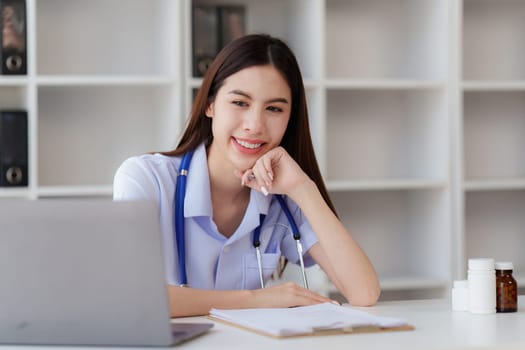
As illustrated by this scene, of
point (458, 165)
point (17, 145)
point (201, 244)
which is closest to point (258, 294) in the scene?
point (201, 244)

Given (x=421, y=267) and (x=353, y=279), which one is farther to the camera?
(x=421, y=267)

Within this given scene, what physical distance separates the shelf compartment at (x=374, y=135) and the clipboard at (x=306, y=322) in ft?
6.75

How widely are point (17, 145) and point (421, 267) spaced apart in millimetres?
1751

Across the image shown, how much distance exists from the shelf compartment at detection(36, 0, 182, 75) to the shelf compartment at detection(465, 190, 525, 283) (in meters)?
1.57

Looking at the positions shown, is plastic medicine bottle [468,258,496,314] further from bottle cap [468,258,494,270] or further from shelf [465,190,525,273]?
shelf [465,190,525,273]

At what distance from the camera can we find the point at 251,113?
7.59ft

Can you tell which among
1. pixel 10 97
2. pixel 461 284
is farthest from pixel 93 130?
pixel 461 284

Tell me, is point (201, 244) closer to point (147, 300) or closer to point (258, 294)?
point (258, 294)

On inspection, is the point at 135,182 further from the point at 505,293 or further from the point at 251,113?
the point at 505,293

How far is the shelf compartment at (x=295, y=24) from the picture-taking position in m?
3.35

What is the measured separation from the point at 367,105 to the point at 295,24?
53 centimetres

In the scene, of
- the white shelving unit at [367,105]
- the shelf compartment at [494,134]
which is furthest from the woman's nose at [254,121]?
the shelf compartment at [494,134]

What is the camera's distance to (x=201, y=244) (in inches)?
90.9

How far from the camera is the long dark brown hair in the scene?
7.71 feet
